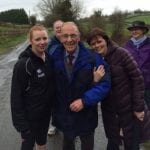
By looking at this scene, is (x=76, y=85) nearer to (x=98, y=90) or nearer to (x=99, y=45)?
(x=98, y=90)

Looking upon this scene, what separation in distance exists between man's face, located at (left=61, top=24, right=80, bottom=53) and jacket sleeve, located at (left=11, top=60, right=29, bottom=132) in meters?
0.55

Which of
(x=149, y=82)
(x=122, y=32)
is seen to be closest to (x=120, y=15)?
(x=122, y=32)

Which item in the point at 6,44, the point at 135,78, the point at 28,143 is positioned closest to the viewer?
the point at 135,78

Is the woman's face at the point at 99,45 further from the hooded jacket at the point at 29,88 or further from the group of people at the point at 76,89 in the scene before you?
the hooded jacket at the point at 29,88

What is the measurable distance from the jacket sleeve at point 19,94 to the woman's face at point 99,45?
89 centimetres

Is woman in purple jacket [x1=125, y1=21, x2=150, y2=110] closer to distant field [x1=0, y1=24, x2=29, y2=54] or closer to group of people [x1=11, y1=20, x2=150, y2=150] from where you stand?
group of people [x1=11, y1=20, x2=150, y2=150]

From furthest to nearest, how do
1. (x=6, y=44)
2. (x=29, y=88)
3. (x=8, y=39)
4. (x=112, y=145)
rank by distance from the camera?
1. (x=8, y=39)
2. (x=6, y=44)
3. (x=112, y=145)
4. (x=29, y=88)

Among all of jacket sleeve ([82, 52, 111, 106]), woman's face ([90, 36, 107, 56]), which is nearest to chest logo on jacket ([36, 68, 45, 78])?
jacket sleeve ([82, 52, 111, 106])

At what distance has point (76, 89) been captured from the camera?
4.75 m

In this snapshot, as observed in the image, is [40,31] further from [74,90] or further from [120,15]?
[120,15]

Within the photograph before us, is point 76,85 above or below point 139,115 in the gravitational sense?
above

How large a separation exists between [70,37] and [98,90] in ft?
2.24

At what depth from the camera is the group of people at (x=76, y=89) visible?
15.4 ft

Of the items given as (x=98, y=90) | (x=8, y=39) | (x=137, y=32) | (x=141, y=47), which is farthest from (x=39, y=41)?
(x=8, y=39)
